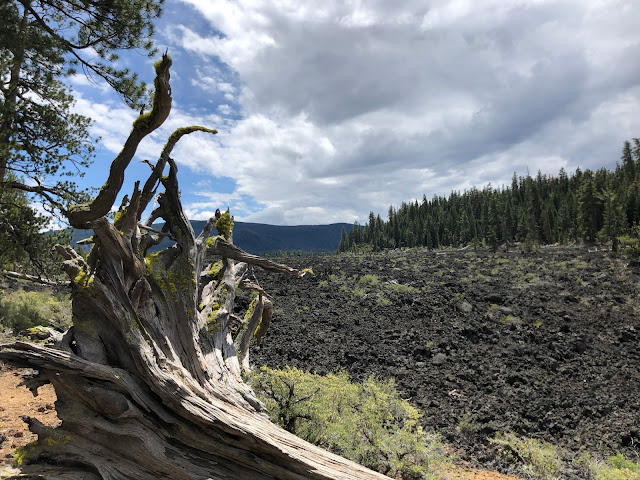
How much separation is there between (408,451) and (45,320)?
34.0 feet

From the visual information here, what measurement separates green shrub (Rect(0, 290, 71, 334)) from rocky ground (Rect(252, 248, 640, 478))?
6.23 m

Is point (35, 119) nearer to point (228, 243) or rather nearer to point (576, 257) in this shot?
point (228, 243)

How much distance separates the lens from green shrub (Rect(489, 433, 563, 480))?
7372 mm

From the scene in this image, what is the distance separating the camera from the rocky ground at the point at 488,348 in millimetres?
9250

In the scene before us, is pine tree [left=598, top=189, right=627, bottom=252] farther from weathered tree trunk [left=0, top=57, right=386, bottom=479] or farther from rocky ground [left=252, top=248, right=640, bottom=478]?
weathered tree trunk [left=0, top=57, right=386, bottom=479]

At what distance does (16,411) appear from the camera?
20.3 ft

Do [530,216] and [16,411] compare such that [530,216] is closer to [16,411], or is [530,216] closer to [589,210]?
[589,210]

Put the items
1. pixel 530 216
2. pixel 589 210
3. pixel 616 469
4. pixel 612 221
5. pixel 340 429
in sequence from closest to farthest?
pixel 340 429 < pixel 616 469 < pixel 612 221 < pixel 589 210 < pixel 530 216

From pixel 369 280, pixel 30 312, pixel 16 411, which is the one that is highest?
pixel 369 280

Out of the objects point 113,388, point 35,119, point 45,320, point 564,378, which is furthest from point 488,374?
point 35,119

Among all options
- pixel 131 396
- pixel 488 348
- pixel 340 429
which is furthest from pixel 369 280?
pixel 131 396

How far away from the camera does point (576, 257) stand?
35.0 m

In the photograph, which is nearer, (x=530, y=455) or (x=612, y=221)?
(x=530, y=455)

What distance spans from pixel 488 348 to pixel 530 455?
6.06 m
